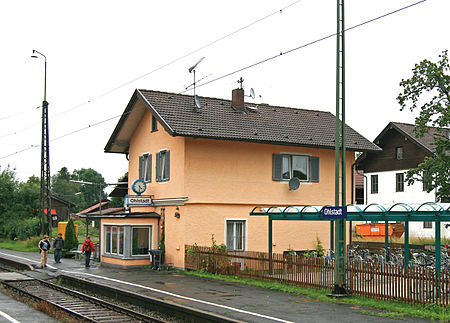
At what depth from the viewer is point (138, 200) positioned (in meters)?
26.5

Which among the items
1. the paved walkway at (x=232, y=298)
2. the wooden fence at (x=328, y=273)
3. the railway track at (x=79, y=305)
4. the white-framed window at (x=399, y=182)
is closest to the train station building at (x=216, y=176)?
the wooden fence at (x=328, y=273)

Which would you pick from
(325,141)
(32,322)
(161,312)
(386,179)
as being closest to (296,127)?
(325,141)

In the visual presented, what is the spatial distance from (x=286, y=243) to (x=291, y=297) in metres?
10.2

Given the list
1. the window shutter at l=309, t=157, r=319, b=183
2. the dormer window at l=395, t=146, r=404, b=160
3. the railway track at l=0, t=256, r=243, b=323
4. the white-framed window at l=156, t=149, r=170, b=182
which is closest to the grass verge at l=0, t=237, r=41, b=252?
the white-framed window at l=156, t=149, r=170, b=182

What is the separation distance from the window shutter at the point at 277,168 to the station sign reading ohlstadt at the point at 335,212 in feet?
34.2

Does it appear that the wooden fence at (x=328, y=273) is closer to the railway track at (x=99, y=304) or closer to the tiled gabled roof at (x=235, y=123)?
the railway track at (x=99, y=304)

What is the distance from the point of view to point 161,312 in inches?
579

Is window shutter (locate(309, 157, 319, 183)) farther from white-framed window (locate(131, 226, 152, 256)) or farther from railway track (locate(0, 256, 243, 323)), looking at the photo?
railway track (locate(0, 256, 243, 323))

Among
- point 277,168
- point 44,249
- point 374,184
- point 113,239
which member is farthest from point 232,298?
point 374,184

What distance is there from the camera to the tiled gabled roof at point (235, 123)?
24.6 meters

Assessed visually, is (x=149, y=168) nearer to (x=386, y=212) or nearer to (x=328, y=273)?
(x=328, y=273)

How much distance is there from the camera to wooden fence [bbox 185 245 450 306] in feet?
45.3

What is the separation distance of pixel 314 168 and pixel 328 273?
11.0 m

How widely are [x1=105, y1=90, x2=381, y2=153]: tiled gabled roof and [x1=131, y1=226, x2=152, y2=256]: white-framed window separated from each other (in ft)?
17.1
